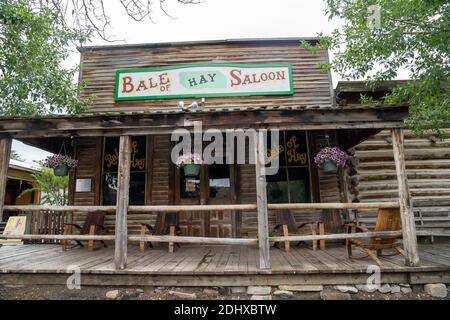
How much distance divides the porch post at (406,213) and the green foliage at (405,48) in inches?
49.6

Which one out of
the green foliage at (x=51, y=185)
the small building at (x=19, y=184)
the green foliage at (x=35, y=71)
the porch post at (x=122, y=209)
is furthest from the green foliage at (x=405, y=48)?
the small building at (x=19, y=184)

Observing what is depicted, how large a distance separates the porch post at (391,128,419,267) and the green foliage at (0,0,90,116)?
18.4ft

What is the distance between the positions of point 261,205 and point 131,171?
371 cm

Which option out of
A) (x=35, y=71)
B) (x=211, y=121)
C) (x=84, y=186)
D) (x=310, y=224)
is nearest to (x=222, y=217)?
(x=310, y=224)

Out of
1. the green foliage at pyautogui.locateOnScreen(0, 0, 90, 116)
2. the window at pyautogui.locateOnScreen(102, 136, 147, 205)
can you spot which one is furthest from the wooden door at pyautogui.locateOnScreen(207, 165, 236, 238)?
the green foliage at pyautogui.locateOnScreen(0, 0, 90, 116)

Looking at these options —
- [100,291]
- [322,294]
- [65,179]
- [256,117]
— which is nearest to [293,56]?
[256,117]

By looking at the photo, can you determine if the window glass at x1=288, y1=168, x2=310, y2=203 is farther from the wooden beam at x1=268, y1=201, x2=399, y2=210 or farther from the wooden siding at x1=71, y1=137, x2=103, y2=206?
the wooden siding at x1=71, y1=137, x2=103, y2=206

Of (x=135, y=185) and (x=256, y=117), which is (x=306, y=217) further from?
(x=135, y=185)

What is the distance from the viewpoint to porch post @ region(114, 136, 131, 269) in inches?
159

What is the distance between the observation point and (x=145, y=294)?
3.86 meters

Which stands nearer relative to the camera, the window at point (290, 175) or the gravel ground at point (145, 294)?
the gravel ground at point (145, 294)

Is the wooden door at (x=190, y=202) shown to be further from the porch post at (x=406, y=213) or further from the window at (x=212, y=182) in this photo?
the porch post at (x=406, y=213)

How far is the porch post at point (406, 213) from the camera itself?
3.88 meters

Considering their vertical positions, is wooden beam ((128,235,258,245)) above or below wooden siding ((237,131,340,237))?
below
